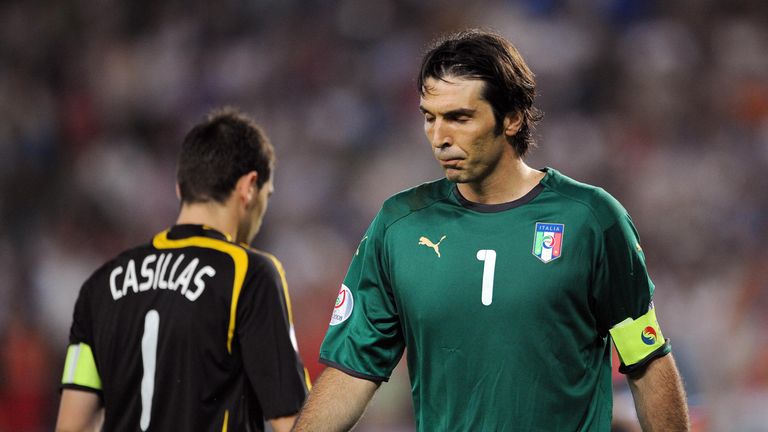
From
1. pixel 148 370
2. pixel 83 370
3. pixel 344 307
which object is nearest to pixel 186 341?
pixel 148 370

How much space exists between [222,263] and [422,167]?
5.94 m

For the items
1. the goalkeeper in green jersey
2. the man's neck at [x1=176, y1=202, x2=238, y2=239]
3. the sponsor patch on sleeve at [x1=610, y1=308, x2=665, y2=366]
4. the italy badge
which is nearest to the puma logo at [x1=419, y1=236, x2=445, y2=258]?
the goalkeeper in green jersey

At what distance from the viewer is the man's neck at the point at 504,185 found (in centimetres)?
287

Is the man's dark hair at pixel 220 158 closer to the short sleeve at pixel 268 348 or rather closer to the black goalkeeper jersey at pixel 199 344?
the black goalkeeper jersey at pixel 199 344

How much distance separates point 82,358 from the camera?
3.48 m

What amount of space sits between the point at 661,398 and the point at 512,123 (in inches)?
33.1

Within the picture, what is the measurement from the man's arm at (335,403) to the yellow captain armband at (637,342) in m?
0.70

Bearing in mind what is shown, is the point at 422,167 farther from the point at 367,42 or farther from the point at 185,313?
the point at 185,313

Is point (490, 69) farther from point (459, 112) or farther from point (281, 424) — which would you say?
point (281, 424)

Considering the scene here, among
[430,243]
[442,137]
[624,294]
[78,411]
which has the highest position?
[442,137]

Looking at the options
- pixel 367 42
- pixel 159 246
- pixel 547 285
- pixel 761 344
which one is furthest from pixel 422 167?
pixel 547 285

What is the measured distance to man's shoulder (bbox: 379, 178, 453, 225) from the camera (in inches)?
117

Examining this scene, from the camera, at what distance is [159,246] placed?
138 inches

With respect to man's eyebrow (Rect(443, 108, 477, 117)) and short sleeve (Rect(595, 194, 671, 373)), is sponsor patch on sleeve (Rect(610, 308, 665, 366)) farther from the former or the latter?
man's eyebrow (Rect(443, 108, 477, 117))
